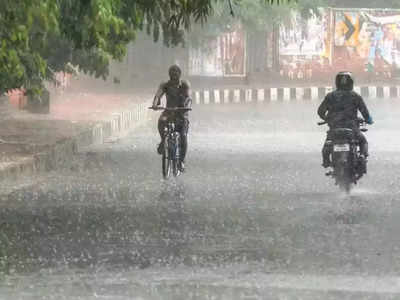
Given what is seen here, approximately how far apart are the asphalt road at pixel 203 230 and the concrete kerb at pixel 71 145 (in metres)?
0.28

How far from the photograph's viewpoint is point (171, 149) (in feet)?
58.3

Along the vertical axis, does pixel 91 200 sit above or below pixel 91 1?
below

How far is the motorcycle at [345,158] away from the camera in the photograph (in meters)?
15.5

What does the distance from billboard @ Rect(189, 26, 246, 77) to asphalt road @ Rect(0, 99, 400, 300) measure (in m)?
23.6

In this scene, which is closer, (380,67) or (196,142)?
(196,142)

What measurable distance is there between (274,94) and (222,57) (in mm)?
3246

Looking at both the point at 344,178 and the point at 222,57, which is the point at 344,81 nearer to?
the point at 344,178

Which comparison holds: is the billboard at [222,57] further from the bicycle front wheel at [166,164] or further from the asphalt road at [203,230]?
the bicycle front wheel at [166,164]

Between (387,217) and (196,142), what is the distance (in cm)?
1205

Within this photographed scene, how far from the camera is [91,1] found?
12.2 metres

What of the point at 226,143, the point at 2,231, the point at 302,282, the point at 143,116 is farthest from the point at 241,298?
the point at 143,116

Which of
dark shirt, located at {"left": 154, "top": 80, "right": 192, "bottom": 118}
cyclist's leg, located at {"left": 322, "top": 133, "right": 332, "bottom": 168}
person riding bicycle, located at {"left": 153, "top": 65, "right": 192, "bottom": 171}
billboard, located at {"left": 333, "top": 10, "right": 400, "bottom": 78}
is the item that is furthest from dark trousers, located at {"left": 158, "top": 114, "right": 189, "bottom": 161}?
billboard, located at {"left": 333, "top": 10, "right": 400, "bottom": 78}

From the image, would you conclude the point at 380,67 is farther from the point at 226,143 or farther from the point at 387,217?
the point at 387,217

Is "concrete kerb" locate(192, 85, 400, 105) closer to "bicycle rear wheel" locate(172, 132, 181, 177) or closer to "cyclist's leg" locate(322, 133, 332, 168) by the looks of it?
"bicycle rear wheel" locate(172, 132, 181, 177)
